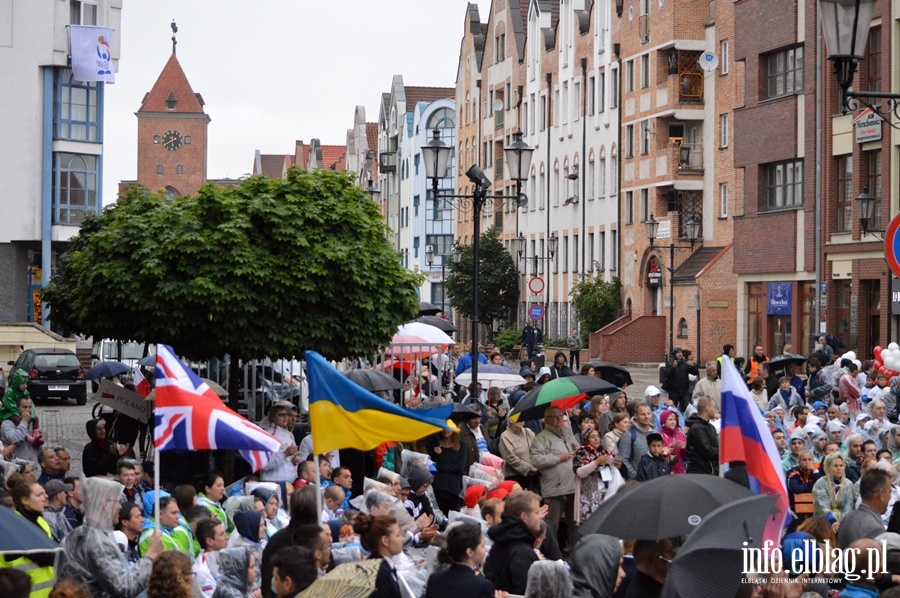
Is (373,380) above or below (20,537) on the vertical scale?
above

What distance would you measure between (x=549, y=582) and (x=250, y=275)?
37.7 ft

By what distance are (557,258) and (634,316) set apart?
1414 centimetres

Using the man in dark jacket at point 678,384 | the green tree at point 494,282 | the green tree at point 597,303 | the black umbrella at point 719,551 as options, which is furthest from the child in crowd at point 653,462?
the green tree at point 494,282

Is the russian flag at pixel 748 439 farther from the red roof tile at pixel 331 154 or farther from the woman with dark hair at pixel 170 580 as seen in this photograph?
the red roof tile at pixel 331 154

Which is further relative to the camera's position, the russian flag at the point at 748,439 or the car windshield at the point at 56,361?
the car windshield at the point at 56,361

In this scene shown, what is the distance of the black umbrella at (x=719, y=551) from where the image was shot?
7762 mm

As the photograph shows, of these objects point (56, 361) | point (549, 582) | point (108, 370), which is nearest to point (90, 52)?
point (56, 361)

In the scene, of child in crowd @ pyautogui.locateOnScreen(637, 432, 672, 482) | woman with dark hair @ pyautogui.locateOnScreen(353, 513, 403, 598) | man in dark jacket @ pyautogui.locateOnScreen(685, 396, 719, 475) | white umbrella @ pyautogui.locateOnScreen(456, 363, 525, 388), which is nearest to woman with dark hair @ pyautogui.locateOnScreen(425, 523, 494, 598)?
woman with dark hair @ pyautogui.locateOnScreen(353, 513, 403, 598)

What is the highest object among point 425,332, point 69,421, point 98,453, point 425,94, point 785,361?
point 425,94

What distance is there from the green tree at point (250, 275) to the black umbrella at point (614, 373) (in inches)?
225

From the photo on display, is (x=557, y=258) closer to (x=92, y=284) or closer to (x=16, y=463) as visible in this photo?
(x=92, y=284)

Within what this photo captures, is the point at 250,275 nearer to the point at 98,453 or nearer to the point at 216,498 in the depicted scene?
the point at 98,453

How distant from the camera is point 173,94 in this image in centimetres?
15925

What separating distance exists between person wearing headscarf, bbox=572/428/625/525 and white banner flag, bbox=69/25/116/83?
1933 inches
